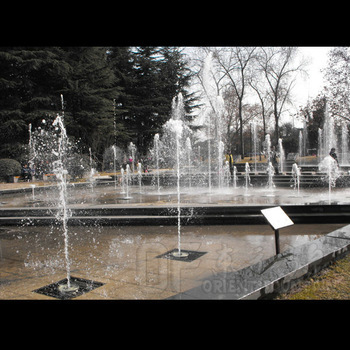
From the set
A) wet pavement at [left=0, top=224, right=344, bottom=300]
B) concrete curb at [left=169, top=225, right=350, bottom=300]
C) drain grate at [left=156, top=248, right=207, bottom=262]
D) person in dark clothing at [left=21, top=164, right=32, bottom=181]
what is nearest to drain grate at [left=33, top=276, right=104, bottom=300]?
wet pavement at [left=0, top=224, right=344, bottom=300]

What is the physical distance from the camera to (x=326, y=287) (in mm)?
3529

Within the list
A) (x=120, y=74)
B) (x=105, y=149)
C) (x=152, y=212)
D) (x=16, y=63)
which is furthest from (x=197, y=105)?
(x=152, y=212)

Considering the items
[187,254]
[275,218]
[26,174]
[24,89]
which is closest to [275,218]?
[275,218]

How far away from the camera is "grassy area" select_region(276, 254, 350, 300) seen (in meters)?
3.30

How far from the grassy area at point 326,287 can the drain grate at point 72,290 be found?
2110 millimetres

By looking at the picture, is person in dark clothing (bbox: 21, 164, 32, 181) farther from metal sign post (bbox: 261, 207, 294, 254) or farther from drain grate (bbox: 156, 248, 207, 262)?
metal sign post (bbox: 261, 207, 294, 254)

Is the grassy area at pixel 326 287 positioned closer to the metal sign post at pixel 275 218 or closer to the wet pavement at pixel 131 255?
the metal sign post at pixel 275 218

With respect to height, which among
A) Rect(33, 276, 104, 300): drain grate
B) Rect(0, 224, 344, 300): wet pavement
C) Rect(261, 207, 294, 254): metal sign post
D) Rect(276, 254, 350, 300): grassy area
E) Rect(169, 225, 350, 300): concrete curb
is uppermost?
Rect(261, 207, 294, 254): metal sign post

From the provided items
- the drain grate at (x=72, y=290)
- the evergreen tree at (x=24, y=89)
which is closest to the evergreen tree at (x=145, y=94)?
the evergreen tree at (x=24, y=89)

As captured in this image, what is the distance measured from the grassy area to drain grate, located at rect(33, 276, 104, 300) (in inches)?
83.1

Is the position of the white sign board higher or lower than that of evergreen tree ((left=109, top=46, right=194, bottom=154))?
lower

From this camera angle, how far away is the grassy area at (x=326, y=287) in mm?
3303
